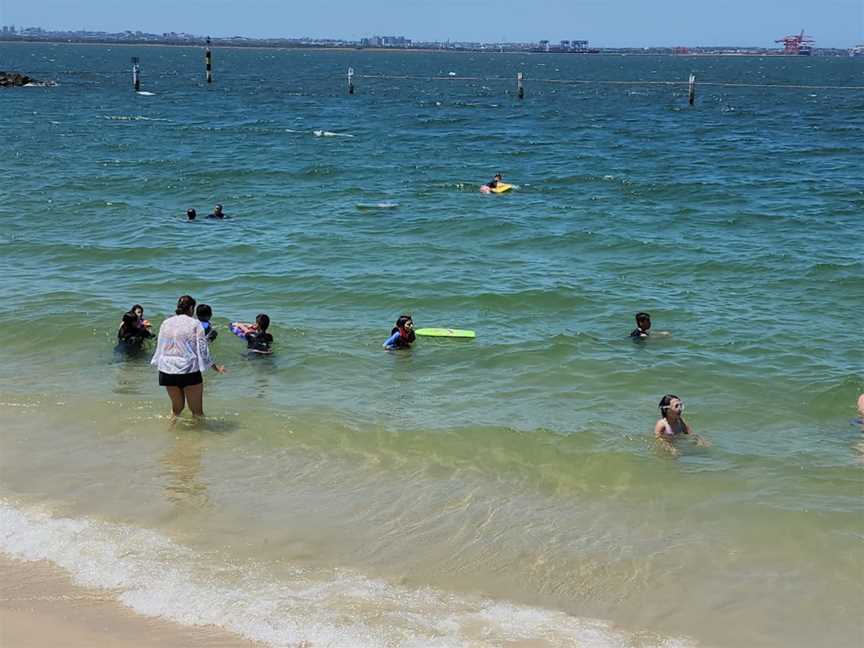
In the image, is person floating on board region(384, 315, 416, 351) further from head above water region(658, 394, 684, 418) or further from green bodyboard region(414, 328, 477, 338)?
head above water region(658, 394, 684, 418)

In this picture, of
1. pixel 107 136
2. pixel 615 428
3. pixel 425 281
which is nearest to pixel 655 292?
pixel 425 281

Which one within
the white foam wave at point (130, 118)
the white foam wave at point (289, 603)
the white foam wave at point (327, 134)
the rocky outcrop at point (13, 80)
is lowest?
the white foam wave at point (289, 603)

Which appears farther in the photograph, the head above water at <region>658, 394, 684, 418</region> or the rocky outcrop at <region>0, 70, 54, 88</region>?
the rocky outcrop at <region>0, 70, 54, 88</region>

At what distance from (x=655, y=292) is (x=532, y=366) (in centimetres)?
513

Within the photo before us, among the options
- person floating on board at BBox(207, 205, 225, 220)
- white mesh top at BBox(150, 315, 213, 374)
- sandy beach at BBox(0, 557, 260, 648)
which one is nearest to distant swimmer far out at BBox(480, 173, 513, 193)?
person floating on board at BBox(207, 205, 225, 220)

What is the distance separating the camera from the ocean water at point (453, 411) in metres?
7.71

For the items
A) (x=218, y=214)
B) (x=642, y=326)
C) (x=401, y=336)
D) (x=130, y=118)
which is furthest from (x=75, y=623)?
(x=130, y=118)

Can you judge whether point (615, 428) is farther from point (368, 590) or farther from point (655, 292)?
point (655, 292)

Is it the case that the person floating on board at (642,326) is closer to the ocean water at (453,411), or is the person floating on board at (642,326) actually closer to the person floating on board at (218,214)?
the ocean water at (453,411)

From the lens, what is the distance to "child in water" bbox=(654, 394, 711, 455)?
1103 cm

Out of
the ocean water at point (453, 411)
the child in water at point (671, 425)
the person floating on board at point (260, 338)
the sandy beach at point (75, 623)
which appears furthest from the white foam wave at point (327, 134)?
the sandy beach at point (75, 623)

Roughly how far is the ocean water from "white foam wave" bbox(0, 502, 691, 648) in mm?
22

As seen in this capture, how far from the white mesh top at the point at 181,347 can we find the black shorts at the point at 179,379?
6cm

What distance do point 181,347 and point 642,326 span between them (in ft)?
24.0
